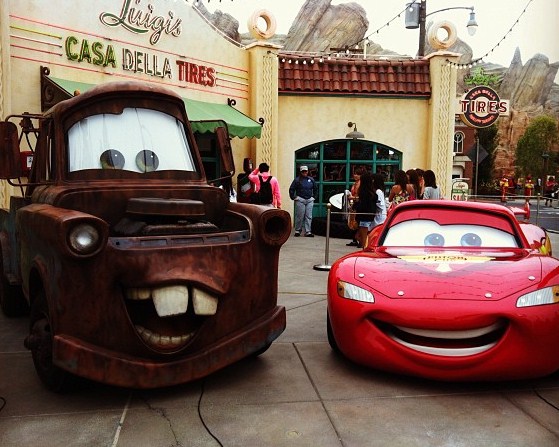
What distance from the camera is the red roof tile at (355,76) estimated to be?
14969mm

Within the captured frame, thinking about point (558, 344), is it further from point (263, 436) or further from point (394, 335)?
point (263, 436)

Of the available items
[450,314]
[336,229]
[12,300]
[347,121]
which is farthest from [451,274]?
[347,121]

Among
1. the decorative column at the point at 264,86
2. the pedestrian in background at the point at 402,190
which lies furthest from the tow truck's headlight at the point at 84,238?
the decorative column at the point at 264,86

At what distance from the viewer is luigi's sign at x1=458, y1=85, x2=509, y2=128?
764 inches

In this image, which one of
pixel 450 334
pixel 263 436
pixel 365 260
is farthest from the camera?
pixel 365 260

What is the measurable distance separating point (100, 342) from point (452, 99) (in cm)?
1412

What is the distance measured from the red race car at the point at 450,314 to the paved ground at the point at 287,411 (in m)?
0.17

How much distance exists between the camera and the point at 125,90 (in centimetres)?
455

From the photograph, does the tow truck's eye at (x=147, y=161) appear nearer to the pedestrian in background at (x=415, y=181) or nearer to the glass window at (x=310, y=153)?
the pedestrian in background at (x=415, y=181)

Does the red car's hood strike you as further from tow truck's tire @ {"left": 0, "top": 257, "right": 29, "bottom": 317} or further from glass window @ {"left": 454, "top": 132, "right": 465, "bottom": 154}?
glass window @ {"left": 454, "top": 132, "right": 465, "bottom": 154}

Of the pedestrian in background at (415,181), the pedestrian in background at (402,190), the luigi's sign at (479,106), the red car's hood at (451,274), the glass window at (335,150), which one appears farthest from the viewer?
the luigi's sign at (479,106)

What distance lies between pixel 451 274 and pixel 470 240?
104 centimetres

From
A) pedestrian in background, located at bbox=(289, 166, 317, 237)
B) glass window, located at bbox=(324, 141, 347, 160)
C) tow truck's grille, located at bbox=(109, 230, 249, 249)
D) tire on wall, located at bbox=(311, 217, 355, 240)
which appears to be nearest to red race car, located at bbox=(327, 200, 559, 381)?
tow truck's grille, located at bbox=(109, 230, 249, 249)

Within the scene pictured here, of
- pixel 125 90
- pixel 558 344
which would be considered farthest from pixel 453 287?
pixel 125 90
